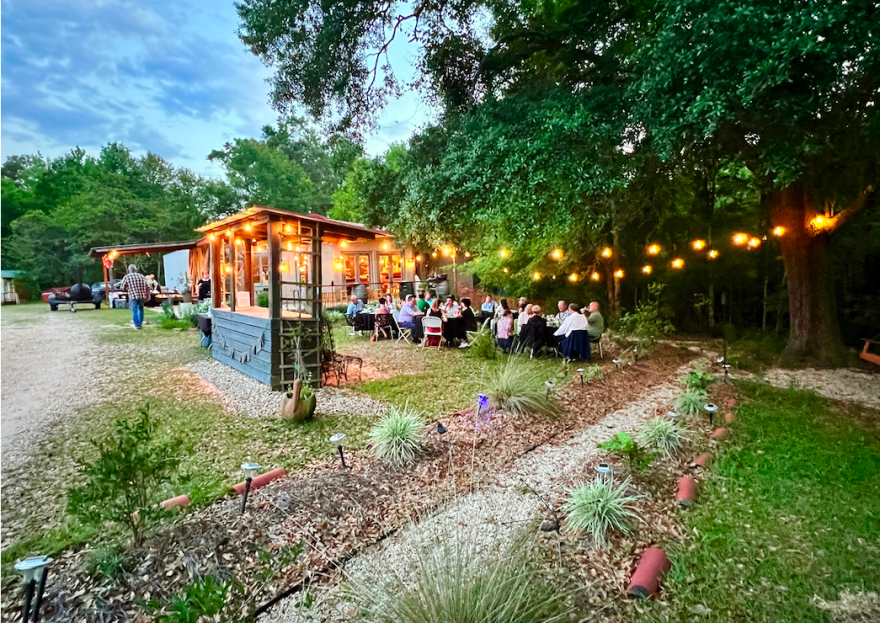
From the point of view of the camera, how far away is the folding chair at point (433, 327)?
8.89m

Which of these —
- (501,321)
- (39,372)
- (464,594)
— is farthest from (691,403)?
(39,372)

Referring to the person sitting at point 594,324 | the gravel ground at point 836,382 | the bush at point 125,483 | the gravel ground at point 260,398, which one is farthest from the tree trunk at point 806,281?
the bush at point 125,483

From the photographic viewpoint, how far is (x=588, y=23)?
18.6ft

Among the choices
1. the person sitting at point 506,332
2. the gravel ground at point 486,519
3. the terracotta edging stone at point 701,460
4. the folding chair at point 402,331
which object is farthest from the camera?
the folding chair at point 402,331

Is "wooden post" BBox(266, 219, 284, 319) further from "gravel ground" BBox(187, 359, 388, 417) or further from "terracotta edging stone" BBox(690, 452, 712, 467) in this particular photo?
"terracotta edging stone" BBox(690, 452, 712, 467)

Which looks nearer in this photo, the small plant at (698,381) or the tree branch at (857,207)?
the small plant at (698,381)

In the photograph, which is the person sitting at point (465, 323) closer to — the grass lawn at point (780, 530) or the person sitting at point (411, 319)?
the person sitting at point (411, 319)

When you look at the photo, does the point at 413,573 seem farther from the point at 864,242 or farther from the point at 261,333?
the point at 864,242

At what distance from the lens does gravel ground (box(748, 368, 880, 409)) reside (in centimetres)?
516

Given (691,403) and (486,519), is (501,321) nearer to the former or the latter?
(691,403)

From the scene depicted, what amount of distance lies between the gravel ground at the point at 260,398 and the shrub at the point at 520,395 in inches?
54.8

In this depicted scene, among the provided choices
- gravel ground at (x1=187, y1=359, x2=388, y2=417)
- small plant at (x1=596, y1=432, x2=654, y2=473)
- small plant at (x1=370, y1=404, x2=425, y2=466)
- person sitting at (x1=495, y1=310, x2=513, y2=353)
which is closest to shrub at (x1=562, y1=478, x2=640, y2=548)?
small plant at (x1=596, y1=432, x2=654, y2=473)

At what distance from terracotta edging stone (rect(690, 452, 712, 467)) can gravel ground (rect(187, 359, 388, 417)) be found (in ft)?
10.4

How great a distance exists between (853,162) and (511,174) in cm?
466
